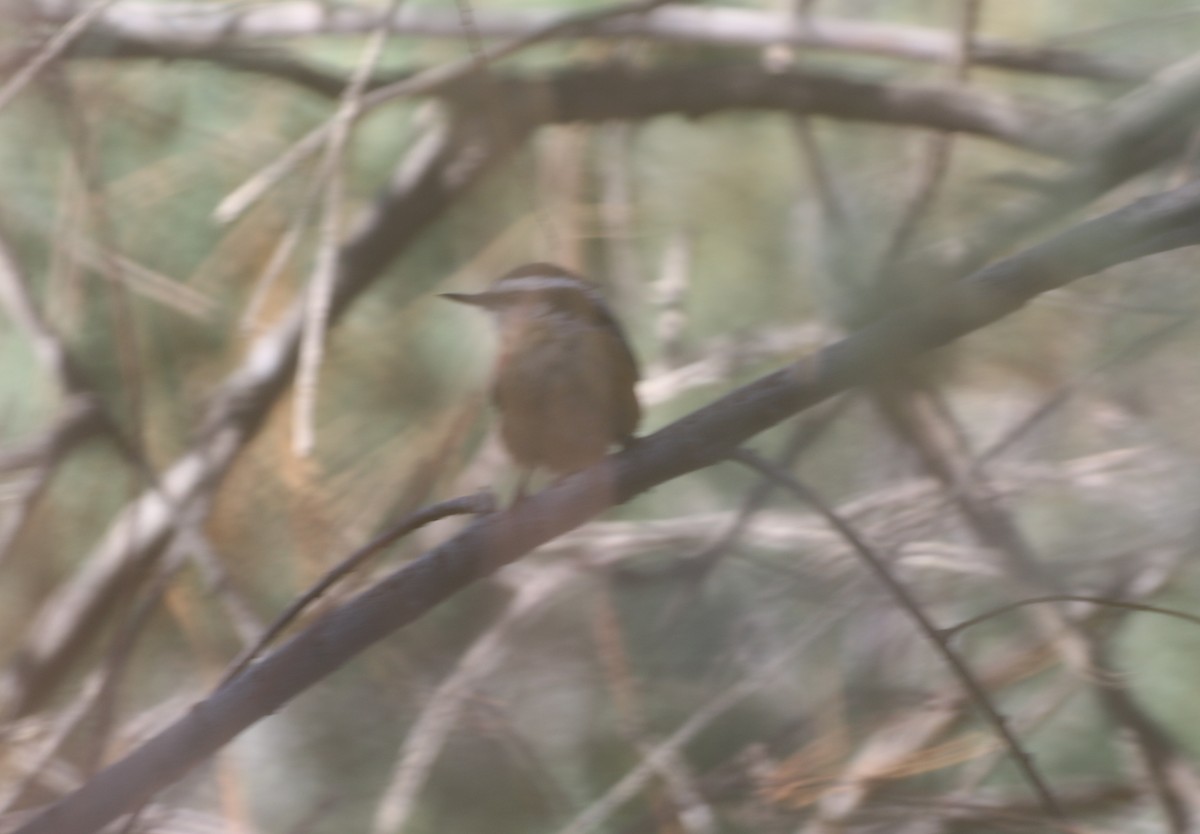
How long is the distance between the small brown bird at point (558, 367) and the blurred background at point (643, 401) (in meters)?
0.08

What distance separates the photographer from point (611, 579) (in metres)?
1.10

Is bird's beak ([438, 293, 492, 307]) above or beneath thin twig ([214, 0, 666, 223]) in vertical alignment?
beneath

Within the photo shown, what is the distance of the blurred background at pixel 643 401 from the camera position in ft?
3.08

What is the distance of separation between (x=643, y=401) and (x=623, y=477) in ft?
0.91

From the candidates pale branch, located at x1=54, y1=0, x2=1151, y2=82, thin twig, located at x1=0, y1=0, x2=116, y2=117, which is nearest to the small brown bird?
pale branch, located at x1=54, y1=0, x2=1151, y2=82

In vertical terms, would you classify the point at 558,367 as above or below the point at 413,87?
below

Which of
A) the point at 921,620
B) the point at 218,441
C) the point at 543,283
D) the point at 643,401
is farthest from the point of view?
the point at 218,441

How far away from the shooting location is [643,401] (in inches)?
42.0

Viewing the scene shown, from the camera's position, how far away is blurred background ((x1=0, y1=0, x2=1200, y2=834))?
938 mm

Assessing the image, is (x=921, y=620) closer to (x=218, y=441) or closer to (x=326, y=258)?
(x=326, y=258)

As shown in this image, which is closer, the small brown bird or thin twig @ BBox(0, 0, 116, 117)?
the small brown bird

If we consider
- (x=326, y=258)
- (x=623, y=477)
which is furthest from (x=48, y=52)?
(x=623, y=477)

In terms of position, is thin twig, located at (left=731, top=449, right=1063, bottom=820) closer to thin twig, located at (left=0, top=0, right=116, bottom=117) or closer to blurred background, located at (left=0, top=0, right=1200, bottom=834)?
blurred background, located at (left=0, top=0, right=1200, bottom=834)

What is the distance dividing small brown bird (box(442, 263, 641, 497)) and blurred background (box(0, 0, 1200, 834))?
3.0 inches
